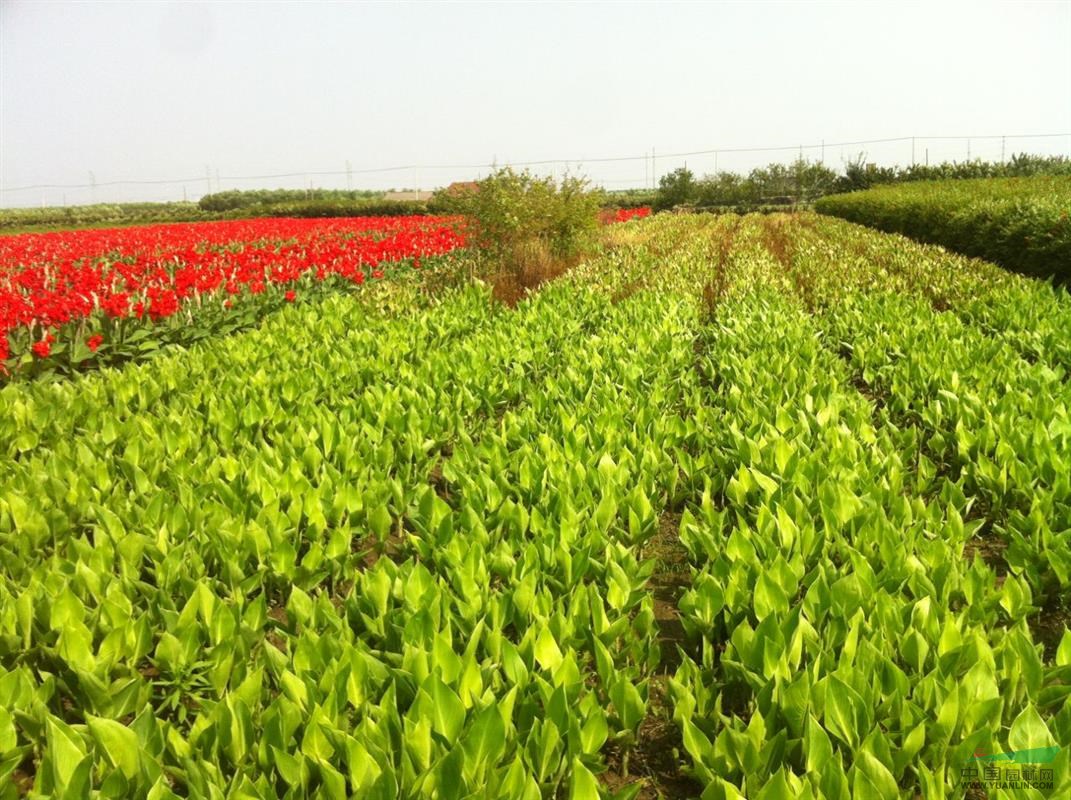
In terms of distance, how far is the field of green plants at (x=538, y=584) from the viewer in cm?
173

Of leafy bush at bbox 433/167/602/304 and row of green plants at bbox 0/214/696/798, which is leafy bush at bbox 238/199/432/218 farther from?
row of green plants at bbox 0/214/696/798

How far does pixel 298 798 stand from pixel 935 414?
4.26 metres

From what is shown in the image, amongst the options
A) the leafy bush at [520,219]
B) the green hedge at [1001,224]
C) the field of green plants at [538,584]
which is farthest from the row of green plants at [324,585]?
the green hedge at [1001,224]

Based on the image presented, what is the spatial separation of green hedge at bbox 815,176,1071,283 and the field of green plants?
734 cm

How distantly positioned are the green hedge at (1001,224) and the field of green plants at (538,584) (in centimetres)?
734

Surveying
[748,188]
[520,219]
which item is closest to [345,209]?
[748,188]

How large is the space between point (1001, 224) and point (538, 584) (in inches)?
587

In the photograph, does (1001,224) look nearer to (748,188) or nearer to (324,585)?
(324,585)

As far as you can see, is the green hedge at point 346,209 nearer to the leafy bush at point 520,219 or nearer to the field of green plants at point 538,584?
the leafy bush at point 520,219

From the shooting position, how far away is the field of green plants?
1734 millimetres

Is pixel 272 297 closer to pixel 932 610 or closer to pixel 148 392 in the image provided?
pixel 148 392

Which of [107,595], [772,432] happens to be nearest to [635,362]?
[772,432]

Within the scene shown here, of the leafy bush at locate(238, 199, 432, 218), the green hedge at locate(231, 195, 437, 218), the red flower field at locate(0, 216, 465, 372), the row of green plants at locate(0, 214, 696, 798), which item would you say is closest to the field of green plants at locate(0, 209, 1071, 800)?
the row of green plants at locate(0, 214, 696, 798)

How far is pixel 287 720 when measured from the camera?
178 centimetres
